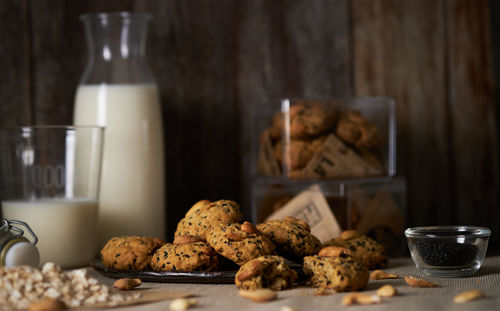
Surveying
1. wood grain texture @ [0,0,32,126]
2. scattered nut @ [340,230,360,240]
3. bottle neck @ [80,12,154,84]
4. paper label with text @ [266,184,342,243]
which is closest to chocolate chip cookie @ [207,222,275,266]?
scattered nut @ [340,230,360,240]

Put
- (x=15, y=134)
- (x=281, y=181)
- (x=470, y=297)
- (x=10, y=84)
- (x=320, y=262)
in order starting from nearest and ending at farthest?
(x=470, y=297)
(x=320, y=262)
(x=15, y=134)
(x=281, y=181)
(x=10, y=84)

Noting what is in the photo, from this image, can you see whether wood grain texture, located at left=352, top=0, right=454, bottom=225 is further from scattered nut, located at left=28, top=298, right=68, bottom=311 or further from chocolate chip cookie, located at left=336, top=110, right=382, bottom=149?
scattered nut, located at left=28, top=298, right=68, bottom=311

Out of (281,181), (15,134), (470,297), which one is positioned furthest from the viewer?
(281,181)

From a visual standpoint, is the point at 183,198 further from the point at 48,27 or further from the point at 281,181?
the point at 48,27

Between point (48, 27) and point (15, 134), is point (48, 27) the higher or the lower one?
the higher one

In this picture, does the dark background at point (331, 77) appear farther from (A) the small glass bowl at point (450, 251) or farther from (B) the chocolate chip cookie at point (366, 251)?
(A) the small glass bowl at point (450, 251)

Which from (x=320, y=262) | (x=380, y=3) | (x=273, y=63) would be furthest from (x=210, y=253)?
(x=380, y=3)

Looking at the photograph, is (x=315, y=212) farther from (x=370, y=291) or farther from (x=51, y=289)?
(x=51, y=289)
